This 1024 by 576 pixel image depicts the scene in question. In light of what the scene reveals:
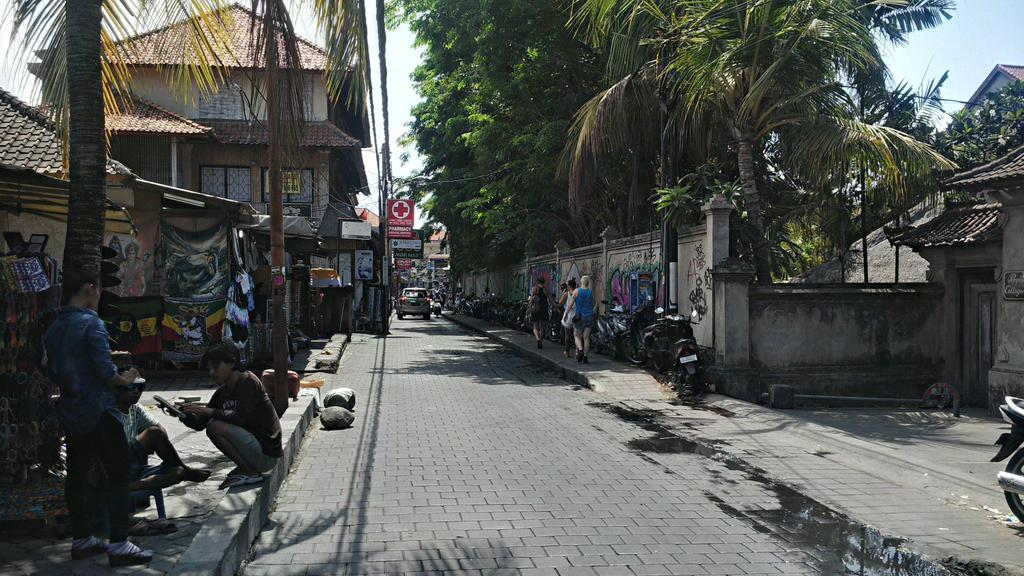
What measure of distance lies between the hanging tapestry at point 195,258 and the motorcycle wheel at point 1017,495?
453 inches

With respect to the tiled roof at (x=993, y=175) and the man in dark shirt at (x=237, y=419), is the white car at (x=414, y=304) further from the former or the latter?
the man in dark shirt at (x=237, y=419)

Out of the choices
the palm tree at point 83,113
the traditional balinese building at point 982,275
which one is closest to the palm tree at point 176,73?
the palm tree at point 83,113

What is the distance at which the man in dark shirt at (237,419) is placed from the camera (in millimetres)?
5750

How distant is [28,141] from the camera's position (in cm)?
1235

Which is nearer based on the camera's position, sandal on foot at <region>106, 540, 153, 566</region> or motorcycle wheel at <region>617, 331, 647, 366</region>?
sandal on foot at <region>106, 540, 153, 566</region>

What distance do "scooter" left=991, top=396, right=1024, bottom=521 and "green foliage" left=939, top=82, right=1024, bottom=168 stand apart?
1003 centimetres

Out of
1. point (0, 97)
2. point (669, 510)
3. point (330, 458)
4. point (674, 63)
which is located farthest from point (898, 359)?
point (0, 97)

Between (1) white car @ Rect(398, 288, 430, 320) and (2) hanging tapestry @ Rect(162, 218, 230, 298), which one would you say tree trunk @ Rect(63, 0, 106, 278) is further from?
(1) white car @ Rect(398, 288, 430, 320)

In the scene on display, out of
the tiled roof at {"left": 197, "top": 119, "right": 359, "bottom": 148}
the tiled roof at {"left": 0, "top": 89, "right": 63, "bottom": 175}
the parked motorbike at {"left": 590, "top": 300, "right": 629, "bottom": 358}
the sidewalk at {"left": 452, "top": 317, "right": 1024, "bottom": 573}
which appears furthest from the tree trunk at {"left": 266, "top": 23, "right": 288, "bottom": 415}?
the tiled roof at {"left": 197, "top": 119, "right": 359, "bottom": 148}

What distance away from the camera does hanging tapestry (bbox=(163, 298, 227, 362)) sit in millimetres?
13031

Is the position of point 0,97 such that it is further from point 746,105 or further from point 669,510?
point 669,510

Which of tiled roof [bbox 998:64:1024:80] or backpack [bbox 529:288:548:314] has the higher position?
tiled roof [bbox 998:64:1024:80]

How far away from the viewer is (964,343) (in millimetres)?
12680

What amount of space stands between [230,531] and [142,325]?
874cm
